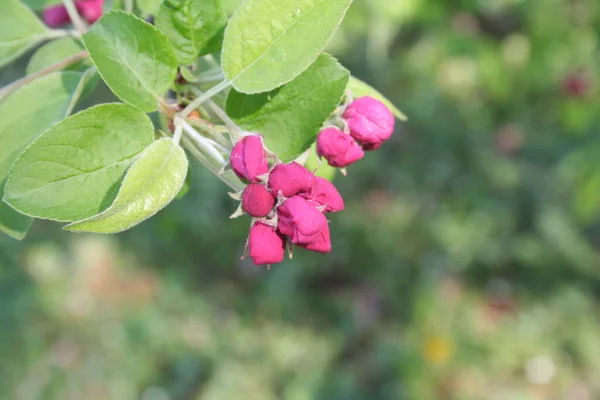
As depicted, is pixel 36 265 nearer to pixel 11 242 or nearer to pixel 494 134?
pixel 11 242

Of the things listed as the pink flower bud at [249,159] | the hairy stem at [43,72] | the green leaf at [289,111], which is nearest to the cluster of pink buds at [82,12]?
the hairy stem at [43,72]

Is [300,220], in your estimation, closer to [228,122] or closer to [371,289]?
[228,122]

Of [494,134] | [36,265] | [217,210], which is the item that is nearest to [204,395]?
[217,210]

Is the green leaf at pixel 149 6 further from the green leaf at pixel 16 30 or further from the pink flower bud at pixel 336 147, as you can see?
the pink flower bud at pixel 336 147

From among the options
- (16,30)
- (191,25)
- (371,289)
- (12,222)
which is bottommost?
(371,289)

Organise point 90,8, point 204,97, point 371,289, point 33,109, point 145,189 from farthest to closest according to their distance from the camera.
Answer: point 371,289 → point 90,8 → point 33,109 → point 204,97 → point 145,189

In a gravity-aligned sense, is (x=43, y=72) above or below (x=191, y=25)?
below

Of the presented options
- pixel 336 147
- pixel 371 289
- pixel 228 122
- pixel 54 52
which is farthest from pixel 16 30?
pixel 371 289

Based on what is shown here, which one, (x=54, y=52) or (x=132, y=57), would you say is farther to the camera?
(x=54, y=52)

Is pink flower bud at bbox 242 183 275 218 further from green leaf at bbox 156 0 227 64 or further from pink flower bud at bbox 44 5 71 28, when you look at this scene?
pink flower bud at bbox 44 5 71 28

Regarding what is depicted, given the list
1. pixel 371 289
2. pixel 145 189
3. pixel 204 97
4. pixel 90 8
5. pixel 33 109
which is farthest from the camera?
pixel 371 289
